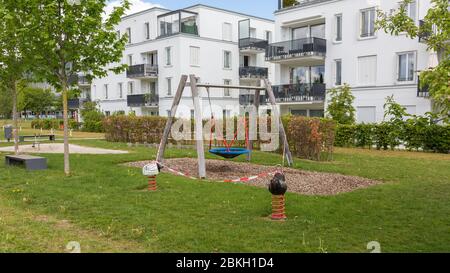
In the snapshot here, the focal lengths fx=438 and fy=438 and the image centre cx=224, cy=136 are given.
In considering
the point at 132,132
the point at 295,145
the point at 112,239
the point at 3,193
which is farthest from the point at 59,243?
the point at 132,132

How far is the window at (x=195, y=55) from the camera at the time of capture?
4234 centimetres

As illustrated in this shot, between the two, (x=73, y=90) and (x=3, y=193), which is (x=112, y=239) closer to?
(x=3, y=193)

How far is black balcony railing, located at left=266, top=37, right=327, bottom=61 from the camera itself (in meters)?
30.9

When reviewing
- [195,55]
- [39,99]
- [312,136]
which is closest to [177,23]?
[195,55]

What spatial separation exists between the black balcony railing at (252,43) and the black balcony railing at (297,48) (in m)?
11.5

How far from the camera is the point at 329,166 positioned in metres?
14.6

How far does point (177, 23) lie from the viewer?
4247 centimetres

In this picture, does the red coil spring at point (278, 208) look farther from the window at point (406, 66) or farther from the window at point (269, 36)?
the window at point (269, 36)

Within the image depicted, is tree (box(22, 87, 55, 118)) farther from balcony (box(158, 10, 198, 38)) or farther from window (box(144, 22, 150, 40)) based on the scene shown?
balcony (box(158, 10, 198, 38))

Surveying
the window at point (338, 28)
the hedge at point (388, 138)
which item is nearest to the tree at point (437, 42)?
the hedge at point (388, 138)

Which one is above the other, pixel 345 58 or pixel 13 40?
pixel 345 58

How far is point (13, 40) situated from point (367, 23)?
2339cm

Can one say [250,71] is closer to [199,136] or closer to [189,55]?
[189,55]
